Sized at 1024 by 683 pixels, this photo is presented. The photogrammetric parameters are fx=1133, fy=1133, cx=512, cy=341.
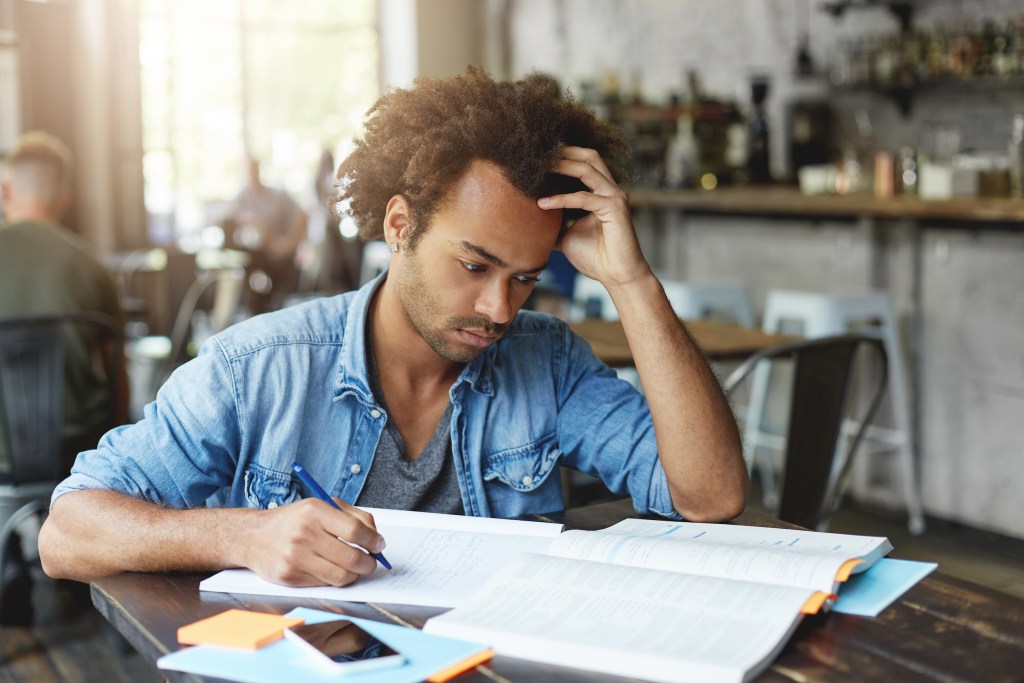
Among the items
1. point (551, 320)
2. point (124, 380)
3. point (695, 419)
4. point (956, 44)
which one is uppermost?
point (956, 44)

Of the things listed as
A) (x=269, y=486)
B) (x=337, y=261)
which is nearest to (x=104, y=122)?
(x=337, y=261)

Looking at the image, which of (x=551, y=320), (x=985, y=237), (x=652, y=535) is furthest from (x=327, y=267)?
(x=652, y=535)

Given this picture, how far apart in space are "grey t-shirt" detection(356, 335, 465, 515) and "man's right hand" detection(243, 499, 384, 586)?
0.37m

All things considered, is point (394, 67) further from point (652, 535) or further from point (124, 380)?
point (652, 535)

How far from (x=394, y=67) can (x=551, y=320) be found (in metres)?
8.68

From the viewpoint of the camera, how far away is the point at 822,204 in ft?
13.6

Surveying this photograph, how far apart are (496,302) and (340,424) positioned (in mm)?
277

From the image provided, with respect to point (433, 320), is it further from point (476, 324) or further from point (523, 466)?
point (523, 466)

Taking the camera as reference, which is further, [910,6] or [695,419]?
[910,6]

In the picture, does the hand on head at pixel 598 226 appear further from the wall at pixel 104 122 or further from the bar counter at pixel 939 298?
the wall at pixel 104 122

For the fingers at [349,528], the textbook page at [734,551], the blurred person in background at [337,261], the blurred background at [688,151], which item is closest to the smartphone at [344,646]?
the fingers at [349,528]

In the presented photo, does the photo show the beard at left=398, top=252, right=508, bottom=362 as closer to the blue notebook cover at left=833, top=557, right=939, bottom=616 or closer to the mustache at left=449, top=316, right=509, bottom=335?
the mustache at left=449, top=316, right=509, bottom=335

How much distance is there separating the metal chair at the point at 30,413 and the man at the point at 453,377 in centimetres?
174

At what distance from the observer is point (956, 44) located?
4652mm
